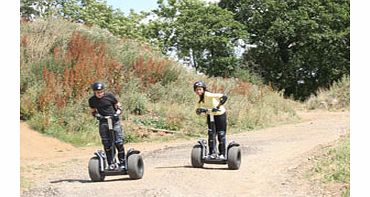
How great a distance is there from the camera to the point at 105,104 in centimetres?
906

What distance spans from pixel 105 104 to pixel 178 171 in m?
1.88

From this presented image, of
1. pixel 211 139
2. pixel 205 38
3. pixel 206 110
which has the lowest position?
pixel 211 139

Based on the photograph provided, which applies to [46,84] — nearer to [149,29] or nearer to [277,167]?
[277,167]

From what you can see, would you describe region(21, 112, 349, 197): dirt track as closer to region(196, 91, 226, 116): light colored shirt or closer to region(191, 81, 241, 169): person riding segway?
region(191, 81, 241, 169): person riding segway

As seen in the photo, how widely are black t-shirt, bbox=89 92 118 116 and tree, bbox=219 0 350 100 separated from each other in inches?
1156

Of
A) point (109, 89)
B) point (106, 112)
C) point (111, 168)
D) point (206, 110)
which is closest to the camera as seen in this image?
point (106, 112)

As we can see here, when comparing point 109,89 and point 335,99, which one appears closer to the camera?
point 109,89

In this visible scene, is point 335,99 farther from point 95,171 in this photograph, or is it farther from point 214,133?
point 95,171

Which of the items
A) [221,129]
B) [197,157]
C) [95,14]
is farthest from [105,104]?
[95,14]

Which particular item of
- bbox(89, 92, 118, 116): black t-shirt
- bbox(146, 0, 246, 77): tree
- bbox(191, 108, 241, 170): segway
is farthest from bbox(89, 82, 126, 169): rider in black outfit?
bbox(146, 0, 246, 77): tree

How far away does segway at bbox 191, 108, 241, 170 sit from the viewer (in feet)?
33.1

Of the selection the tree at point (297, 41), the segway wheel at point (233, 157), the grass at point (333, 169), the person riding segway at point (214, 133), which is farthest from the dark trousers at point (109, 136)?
the tree at point (297, 41)

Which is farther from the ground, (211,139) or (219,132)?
(219,132)

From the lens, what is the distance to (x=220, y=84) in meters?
24.1
